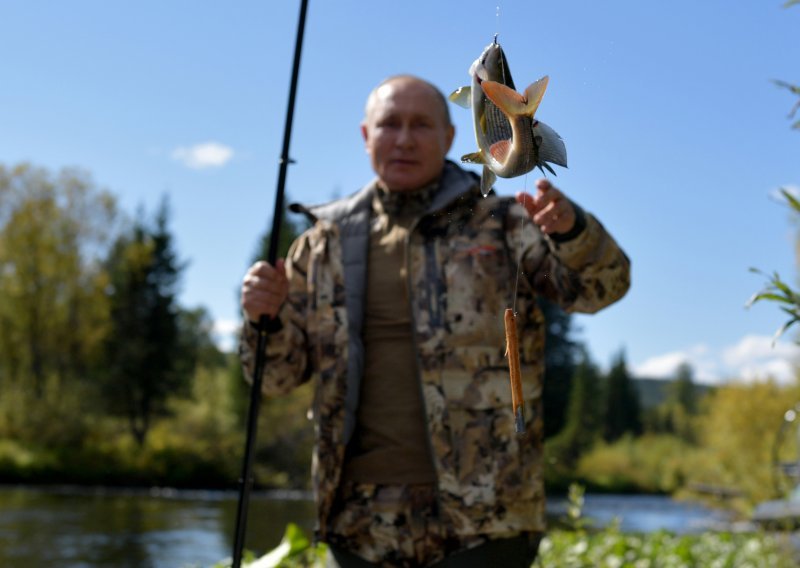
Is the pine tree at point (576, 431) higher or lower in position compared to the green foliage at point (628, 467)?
higher

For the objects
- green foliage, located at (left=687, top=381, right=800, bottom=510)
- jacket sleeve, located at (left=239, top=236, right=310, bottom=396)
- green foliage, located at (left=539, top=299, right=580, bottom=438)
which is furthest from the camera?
green foliage, located at (left=539, top=299, right=580, bottom=438)

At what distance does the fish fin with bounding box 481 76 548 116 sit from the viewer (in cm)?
85

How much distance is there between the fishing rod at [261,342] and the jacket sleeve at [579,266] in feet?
2.00

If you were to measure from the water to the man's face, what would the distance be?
20.0 feet

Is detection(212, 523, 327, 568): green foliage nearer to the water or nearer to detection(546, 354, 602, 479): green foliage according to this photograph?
the water

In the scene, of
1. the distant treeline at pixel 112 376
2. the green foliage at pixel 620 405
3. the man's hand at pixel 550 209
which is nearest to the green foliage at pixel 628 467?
the distant treeline at pixel 112 376

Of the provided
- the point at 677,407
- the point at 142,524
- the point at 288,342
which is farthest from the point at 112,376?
the point at 677,407

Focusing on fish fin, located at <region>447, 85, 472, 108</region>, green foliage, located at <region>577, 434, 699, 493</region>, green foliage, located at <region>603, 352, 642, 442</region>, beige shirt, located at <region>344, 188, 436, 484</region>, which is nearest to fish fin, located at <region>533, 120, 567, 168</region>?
fish fin, located at <region>447, 85, 472, 108</region>

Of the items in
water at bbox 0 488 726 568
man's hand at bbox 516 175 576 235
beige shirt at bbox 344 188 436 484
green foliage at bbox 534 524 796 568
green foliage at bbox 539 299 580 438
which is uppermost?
green foliage at bbox 539 299 580 438

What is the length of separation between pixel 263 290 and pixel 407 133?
561 millimetres

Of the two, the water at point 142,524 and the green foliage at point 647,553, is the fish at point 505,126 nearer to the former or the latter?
the green foliage at point 647,553

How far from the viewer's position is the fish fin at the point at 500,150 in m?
0.89

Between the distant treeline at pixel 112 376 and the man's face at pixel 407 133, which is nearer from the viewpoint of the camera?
the man's face at pixel 407 133

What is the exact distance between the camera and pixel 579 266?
2291 millimetres
